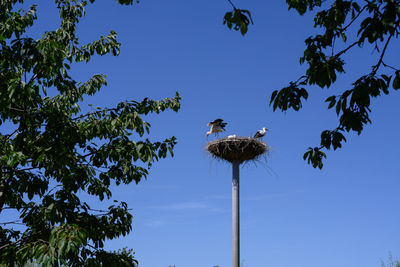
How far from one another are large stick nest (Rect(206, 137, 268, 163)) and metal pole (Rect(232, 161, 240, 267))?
0.34 metres

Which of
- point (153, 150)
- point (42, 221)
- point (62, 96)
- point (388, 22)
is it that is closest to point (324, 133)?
point (388, 22)

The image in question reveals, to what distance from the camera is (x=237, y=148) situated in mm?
14609

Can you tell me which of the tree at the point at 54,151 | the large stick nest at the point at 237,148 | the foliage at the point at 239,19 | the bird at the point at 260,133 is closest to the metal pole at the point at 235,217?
the large stick nest at the point at 237,148

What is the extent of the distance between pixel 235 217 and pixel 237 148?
2.28 m

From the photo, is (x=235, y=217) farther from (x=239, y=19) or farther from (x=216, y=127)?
(x=239, y=19)

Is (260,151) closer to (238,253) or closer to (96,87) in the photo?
(238,253)

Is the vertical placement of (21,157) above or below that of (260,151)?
below

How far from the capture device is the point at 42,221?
6.49 m

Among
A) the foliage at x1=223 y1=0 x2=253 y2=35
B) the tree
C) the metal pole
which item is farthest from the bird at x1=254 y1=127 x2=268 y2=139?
the foliage at x1=223 y1=0 x2=253 y2=35

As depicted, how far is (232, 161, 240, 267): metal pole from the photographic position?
44.4ft

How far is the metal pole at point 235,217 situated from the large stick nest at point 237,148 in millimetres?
339

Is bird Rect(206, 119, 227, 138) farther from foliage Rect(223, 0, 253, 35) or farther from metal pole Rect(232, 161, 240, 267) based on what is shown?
foliage Rect(223, 0, 253, 35)

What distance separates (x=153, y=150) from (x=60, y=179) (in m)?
1.50

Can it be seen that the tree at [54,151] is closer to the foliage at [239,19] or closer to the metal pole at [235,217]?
the foliage at [239,19]
